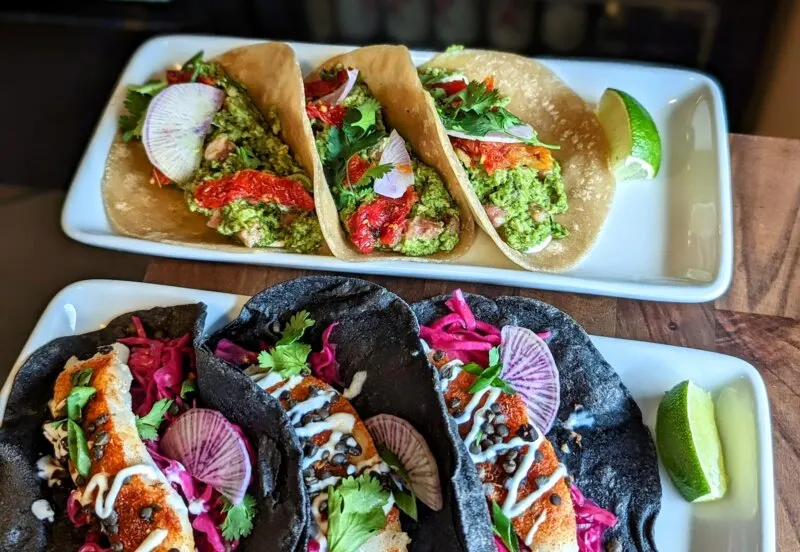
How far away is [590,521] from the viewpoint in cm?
201

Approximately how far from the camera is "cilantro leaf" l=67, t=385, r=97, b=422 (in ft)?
6.79

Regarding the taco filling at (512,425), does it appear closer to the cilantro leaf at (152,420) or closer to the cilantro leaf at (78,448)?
the cilantro leaf at (152,420)

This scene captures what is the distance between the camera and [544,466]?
6.34ft

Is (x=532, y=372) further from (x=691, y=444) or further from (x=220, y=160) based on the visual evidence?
(x=220, y=160)

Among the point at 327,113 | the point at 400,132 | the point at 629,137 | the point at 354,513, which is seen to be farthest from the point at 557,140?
the point at 354,513

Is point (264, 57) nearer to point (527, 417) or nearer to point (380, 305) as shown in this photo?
point (380, 305)

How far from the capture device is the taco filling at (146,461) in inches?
74.1

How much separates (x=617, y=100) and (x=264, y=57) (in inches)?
50.2

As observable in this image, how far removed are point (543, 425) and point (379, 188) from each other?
928mm

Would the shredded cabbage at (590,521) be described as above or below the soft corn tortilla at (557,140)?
below

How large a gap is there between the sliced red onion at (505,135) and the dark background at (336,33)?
128cm

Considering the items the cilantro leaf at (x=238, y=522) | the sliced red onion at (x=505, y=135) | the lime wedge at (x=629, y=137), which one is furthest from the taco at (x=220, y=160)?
the lime wedge at (x=629, y=137)

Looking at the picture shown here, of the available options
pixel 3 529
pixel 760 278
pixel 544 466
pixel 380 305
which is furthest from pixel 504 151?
pixel 3 529

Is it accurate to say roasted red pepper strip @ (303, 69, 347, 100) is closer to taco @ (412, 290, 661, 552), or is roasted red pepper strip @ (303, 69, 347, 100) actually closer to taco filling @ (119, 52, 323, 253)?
taco filling @ (119, 52, 323, 253)
